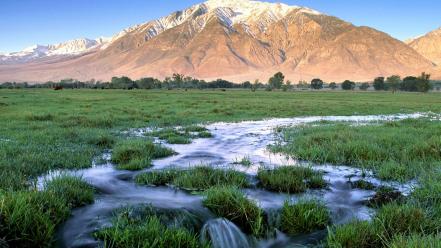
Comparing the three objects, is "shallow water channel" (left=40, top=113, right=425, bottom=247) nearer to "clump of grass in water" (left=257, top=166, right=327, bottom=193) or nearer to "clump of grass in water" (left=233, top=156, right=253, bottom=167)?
"clump of grass in water" (left=233, top=156, right=253, bottom=167)

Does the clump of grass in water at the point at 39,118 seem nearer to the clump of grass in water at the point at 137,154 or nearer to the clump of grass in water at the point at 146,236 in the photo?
the clump of grass in water at the point at 137,154

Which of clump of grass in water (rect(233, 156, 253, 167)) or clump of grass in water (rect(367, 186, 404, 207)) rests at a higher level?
clump of grass in water (rect(367, 186, 404, 207))

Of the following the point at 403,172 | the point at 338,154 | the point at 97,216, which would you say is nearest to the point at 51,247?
the point at 97,216

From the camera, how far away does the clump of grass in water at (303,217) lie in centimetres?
652

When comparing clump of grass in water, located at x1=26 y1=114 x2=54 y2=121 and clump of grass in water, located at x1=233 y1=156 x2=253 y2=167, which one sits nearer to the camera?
clump of grass in water, located at x1=233 y1=156 x2=253 y2=167

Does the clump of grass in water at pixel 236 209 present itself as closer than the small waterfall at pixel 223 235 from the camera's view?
No

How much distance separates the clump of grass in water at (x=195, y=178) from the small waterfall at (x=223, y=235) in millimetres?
2140

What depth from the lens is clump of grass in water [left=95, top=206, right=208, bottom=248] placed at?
5.30 m

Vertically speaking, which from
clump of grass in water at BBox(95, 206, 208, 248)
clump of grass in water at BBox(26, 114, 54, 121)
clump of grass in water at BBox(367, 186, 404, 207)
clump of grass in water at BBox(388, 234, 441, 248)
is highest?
clump of grass in water at BBox(388, 234, 441, 248)

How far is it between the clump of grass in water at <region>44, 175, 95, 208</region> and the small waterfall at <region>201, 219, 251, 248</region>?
267 centimetres

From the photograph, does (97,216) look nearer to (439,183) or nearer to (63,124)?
(439,183)

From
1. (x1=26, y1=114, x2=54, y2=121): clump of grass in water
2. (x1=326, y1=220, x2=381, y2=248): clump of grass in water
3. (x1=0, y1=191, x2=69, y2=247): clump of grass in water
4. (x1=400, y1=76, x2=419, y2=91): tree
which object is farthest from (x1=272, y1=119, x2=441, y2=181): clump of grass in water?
(x1=400, y1=76, x2=419, y2=91): tree

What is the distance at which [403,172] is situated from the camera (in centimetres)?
1012

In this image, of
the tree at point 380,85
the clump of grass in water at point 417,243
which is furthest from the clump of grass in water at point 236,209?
the tree at point 380,85
